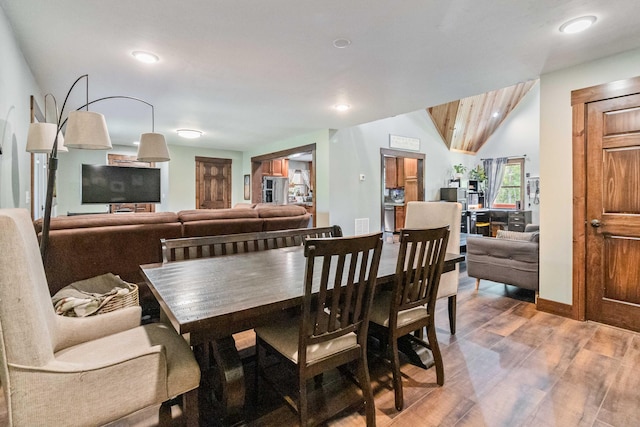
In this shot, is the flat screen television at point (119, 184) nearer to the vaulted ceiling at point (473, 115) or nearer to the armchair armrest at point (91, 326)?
the armchair armrest at point (91, 326)

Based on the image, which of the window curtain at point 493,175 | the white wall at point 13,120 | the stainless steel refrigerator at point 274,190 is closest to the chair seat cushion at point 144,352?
the white wall at point 13,120

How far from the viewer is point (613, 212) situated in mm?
2648

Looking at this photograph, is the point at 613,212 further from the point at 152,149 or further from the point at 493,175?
the point at 493,175

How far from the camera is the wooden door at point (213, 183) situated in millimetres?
7367

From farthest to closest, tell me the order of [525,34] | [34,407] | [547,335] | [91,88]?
[91,88] < [547,335] < [525,34] < [34,407]

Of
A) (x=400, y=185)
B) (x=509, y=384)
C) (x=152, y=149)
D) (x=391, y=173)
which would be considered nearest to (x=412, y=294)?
(x=509, y=384)

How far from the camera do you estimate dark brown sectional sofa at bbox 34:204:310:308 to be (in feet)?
7.93

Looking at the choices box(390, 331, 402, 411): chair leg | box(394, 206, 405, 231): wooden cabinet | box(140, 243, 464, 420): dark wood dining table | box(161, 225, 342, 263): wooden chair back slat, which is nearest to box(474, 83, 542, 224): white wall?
box(394, 206, 405, 231): wooden cabinet

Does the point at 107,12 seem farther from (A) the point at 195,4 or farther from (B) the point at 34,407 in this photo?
(B) the point at 34,407

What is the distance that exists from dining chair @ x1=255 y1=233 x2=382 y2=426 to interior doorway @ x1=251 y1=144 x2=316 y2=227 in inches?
162

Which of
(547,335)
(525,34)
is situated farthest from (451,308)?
(525,34)

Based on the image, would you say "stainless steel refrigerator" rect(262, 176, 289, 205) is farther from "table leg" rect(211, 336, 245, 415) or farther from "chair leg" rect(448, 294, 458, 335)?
"table leg" rect(211, 336, 245, 415)

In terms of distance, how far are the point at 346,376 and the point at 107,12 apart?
271 centimetres

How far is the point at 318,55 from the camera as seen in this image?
8.41 ft
